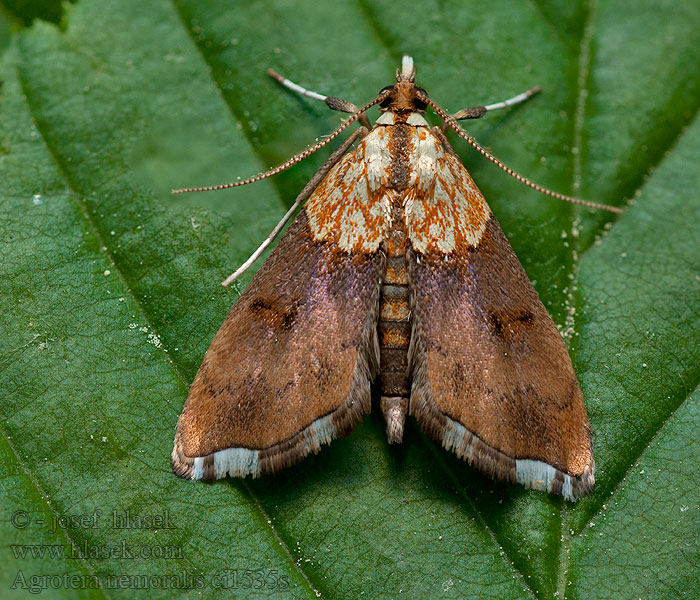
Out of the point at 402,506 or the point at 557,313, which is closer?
the point at 402,506

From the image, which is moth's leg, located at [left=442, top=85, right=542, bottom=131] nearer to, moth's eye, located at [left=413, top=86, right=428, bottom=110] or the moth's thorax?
moth's eye, located at [left=413, top=86, right=428, bottom=110]

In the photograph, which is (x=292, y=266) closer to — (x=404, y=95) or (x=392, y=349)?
(x=392, y=349)

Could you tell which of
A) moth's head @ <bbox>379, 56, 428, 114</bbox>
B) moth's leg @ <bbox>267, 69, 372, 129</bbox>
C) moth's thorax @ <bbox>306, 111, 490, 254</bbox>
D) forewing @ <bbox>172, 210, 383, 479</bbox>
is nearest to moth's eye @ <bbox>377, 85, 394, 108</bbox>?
moth's head @ <bbox>379, 56, 428, 114</bbox>

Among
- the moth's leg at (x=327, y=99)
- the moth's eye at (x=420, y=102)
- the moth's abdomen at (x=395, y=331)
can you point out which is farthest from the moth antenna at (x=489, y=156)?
the moth's abdomen at (x=395, y=331)

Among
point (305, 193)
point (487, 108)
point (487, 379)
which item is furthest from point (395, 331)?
point (487, 108)

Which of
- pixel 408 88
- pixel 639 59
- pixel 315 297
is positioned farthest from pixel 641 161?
pixel 315 297

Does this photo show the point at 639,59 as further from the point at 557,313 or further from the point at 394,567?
the point at 394,567
